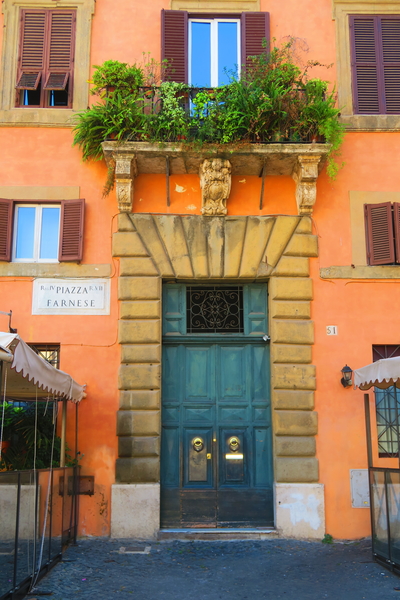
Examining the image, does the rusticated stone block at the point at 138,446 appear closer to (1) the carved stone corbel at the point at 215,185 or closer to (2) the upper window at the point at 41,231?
(2) the upper window at the point at 41,231

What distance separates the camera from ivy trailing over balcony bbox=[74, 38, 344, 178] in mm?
9539

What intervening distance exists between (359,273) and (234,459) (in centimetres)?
359

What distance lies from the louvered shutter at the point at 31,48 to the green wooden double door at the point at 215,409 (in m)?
4.30

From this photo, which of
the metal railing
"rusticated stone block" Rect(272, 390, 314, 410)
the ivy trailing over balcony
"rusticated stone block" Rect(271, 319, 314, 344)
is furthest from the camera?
"rusticated stone block" Rect(271, 319, 314, 344)

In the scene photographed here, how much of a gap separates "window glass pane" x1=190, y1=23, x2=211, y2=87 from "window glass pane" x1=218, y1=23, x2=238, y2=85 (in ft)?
0.64

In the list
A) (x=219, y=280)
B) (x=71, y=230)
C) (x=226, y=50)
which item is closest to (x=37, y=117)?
(x=71, y=230)

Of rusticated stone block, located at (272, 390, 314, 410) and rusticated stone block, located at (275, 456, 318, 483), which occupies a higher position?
rusticated stone block, located at (272, 390, 314, 410)

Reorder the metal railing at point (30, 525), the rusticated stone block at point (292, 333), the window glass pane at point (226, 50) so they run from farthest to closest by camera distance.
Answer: the window glass pane at point (226, 50)
the rusticated stone block at point (292, 333)
the metal railing at point (30, 525)

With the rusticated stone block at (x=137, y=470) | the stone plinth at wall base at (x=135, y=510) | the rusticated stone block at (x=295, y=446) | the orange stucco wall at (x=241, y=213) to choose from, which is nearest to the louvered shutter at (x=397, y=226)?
the orange stucco wall at (x=241, y=213)

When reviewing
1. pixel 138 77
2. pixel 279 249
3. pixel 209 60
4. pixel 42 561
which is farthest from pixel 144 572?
pixel 209 60

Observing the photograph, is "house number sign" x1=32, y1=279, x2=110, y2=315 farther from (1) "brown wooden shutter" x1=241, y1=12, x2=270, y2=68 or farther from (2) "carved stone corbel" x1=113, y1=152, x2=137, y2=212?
(1) "brown wooden shutter" x1=241, y1=12, x2=270, y2=68

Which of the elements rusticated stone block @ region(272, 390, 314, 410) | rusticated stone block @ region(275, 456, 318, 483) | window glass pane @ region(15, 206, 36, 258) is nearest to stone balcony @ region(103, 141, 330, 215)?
window glass pane @ region(15, 206, 36, 258)

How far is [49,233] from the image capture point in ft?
33.1

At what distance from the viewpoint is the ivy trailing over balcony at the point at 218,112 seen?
954cm
